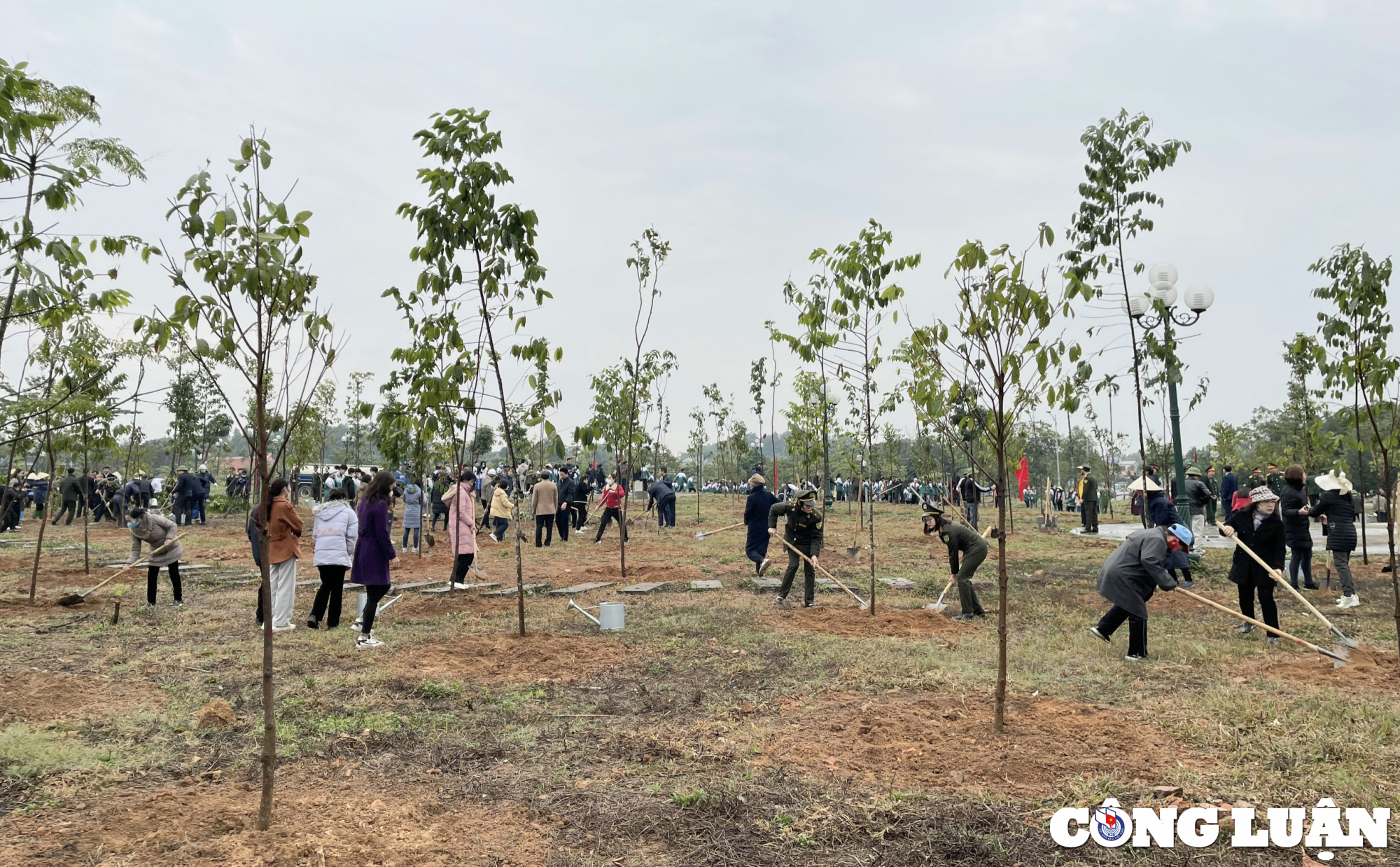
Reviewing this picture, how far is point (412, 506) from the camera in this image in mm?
16938

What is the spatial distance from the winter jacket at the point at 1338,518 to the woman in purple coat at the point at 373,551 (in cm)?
1139

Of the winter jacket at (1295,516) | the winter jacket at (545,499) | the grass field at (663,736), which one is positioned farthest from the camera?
the winter jacket at (545,499)

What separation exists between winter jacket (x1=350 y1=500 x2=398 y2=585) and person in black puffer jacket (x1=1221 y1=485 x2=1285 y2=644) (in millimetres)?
Result: 8774

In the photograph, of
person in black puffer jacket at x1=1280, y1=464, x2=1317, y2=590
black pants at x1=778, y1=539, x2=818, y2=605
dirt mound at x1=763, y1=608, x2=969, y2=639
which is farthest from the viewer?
black pants at x1=778, y1=539, x2=818, y2=605

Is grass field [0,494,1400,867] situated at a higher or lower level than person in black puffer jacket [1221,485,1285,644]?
lower

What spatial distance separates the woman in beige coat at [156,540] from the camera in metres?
10.3

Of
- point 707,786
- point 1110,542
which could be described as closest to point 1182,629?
point 707,786

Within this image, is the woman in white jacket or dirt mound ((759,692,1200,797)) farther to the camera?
the woman in white jacket

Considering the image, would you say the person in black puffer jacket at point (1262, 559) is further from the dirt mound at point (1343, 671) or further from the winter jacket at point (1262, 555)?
the dirt mound at point (1343, 671)

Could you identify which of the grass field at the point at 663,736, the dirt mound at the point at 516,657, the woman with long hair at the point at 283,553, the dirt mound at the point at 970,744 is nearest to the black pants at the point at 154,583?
the grass field at the point at 663,736

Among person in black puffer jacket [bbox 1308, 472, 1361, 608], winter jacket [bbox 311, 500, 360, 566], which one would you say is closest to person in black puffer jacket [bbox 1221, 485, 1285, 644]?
person in black puffer jacket [bbox 1308, 472, 1361, 608]

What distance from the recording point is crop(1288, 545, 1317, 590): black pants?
37.4ft

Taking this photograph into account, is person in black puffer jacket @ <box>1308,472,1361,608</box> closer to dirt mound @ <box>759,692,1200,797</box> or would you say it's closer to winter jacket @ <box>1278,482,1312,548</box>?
winter jacket @ <box>1278,482,1312,548</box>

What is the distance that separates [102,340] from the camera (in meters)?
12.1
